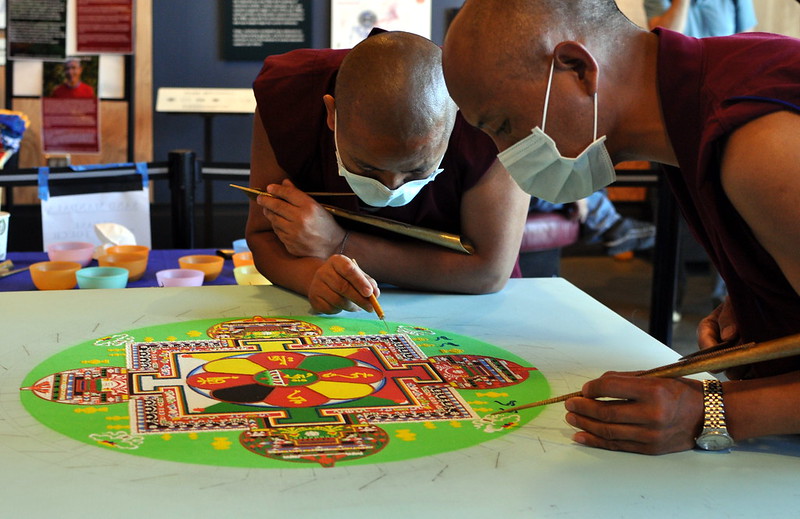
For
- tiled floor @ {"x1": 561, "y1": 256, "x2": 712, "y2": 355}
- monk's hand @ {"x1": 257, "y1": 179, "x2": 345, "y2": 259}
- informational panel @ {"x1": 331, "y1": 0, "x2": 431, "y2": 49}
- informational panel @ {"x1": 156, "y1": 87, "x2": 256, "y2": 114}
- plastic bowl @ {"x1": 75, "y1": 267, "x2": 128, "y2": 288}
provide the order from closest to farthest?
monk's hand @ {"x1": 257, "y1": 179, "x2": 345, "y2": 259}
plastic bowl @ {"x1": 75, "y1": 267, "x2": 128, "y2": 288}
tiled floor @ {"x1": 561, "y1": 256, "x2": 712, "y2": 355}
informational panel @ {"x1": 156, "y1": 87, "x2": 256, "y2": 114}
informational panel @ {"x1": 331, "y1": 0, "x2": 431, "y2": 49}

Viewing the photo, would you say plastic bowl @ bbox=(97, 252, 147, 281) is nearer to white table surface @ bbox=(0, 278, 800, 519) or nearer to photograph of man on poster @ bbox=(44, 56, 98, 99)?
white table surface @ bbox=(0, 278, 800, 519)

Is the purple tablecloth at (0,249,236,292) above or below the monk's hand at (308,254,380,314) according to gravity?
below

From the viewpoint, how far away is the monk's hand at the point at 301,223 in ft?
6.07

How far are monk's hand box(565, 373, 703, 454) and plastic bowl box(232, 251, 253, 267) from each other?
4.57 feet

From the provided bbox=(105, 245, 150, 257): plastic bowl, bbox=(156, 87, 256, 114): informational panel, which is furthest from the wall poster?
bbox=(105, 245, 150, 257): plastic bowl

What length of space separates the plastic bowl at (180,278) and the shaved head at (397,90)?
0.66 metres

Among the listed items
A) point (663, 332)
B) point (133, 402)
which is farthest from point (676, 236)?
point (133, 402)

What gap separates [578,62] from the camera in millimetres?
1067

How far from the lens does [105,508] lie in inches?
33.9

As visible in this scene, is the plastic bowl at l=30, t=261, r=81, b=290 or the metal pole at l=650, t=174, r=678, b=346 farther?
the metal pole at l=650, t=174, r=678, b=346

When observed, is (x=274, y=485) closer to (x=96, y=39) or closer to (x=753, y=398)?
(x=753, y=398)

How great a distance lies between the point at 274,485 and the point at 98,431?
27 centimetres

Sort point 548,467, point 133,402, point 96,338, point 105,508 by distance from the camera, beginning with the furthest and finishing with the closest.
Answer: point 96,338 → point 133,402 → point 548,467 → point 105,508

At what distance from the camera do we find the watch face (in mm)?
1025
